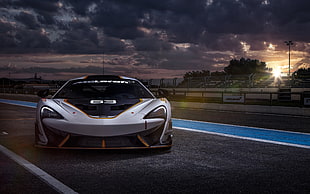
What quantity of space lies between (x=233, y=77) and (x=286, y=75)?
5363 mm

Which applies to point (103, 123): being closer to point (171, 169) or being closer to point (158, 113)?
point (158, 113)

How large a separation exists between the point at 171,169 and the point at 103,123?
131 cm

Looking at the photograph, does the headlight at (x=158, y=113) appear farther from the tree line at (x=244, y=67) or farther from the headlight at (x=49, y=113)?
the tree line at (x=244, y=67)

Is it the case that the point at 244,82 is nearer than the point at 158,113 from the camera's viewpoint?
No

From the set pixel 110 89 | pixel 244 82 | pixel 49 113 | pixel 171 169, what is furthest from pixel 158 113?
pixel 244 82

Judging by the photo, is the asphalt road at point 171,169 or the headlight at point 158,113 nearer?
the asphalt road at point 171,169

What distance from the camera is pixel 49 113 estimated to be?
642 cm

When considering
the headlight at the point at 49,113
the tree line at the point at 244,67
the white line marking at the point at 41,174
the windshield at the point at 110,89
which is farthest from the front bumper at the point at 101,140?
the tree line at the point at 244,67

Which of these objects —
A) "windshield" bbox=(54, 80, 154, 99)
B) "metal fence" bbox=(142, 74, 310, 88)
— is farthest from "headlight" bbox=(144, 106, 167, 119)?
"metal fence" bbox=(142, 74, 310, 88)

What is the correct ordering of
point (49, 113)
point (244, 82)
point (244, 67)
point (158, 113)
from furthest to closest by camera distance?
point (244, 67) → point (244, 82) → point (158, 113) → point (49, 113)

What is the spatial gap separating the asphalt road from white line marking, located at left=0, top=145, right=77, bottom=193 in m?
0.07

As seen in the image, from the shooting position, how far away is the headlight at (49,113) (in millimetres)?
6328

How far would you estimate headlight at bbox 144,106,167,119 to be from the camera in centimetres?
643

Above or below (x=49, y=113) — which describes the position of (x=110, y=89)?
above
